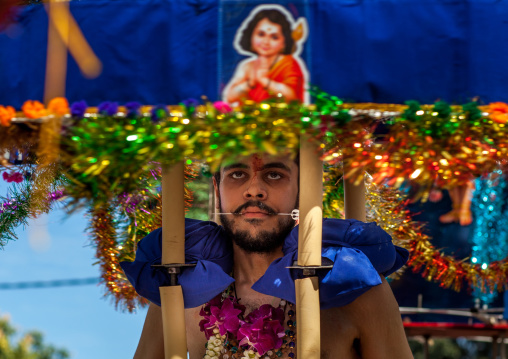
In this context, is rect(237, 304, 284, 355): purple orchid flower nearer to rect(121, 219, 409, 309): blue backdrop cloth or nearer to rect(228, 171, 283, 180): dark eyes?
rect(121, 219, 409, 309): blue backdrop cloth

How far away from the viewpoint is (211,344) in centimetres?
271

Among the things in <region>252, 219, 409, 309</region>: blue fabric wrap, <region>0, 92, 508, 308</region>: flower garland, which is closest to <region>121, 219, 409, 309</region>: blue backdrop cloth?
<region>252, 219, 409, 309</region>: blue fabric wrap

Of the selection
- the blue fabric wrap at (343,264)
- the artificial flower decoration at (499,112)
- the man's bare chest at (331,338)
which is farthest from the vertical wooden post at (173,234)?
the artificial flower decoration at (499,112)

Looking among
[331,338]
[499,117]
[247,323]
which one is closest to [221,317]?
[247,323]

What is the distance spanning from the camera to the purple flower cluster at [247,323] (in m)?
2.61

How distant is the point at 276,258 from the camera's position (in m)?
2.75

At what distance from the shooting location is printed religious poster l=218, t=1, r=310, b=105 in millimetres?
1920

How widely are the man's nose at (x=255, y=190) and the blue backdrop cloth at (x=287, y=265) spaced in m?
0.20

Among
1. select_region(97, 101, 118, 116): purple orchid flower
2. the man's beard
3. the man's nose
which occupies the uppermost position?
select_region(97, 101, 118, 116): purple orchid flower

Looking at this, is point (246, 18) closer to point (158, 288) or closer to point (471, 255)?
point (158, 288)

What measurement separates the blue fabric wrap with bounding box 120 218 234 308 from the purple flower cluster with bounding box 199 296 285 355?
0.17 metres

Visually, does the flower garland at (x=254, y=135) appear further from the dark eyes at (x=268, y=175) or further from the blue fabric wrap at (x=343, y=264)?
the dark eyes at (x=268, y=175)

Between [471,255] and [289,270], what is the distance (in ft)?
7.08

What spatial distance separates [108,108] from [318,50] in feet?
2.00
